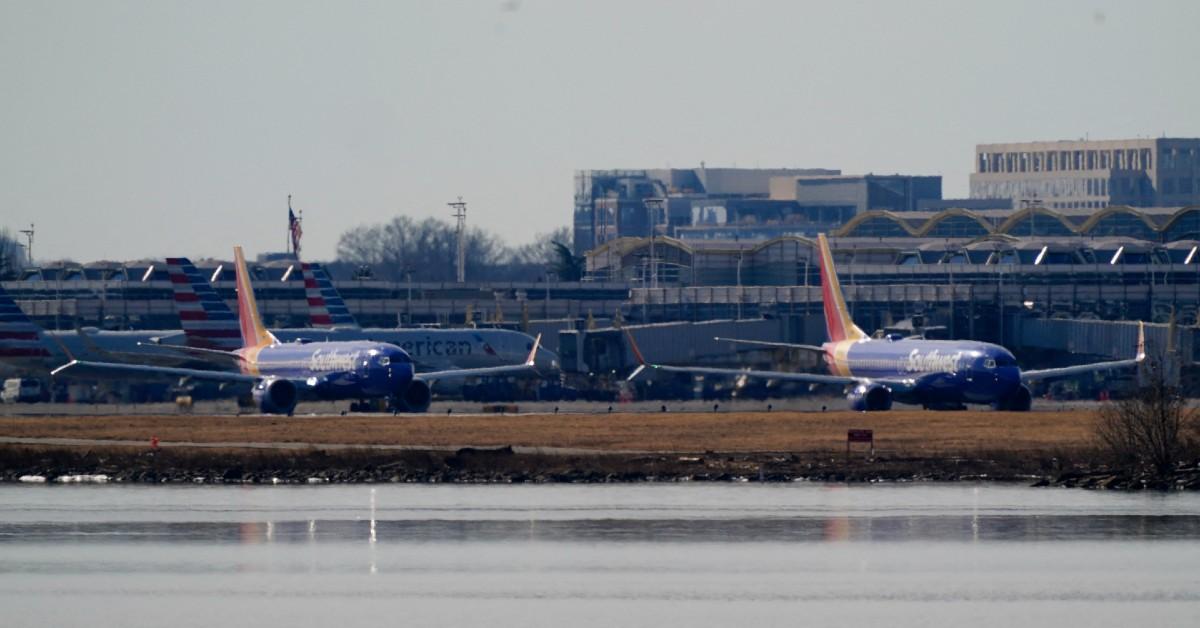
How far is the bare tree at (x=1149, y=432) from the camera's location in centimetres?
7162

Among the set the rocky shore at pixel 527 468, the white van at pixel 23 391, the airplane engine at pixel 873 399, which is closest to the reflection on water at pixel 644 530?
the rocky shore at pixel 527 468

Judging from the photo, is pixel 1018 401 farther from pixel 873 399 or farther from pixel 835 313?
pixel 835 313

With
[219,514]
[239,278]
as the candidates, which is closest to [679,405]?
[239,278]

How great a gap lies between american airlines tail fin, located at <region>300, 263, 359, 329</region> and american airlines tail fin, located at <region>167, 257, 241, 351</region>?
65.4 ft

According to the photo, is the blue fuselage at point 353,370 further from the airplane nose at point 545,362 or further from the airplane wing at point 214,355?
the airplane nose at point 545,362

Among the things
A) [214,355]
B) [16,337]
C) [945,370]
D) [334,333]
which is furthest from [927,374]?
[16,337]

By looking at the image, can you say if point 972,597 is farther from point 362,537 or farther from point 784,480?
point 784,480

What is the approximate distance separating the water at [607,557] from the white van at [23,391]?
67369 mm

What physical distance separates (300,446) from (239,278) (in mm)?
46407

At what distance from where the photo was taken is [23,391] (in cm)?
13900

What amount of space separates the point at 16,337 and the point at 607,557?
288ft

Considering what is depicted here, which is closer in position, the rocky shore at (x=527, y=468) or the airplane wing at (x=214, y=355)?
the rocky shore at (x=527, y=468)

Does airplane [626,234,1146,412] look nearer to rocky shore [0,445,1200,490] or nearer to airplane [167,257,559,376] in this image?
rocky shore [0,445,1200,490]

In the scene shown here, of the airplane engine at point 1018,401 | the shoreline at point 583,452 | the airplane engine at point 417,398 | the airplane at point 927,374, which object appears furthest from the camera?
the airplane engine at point 417,398
